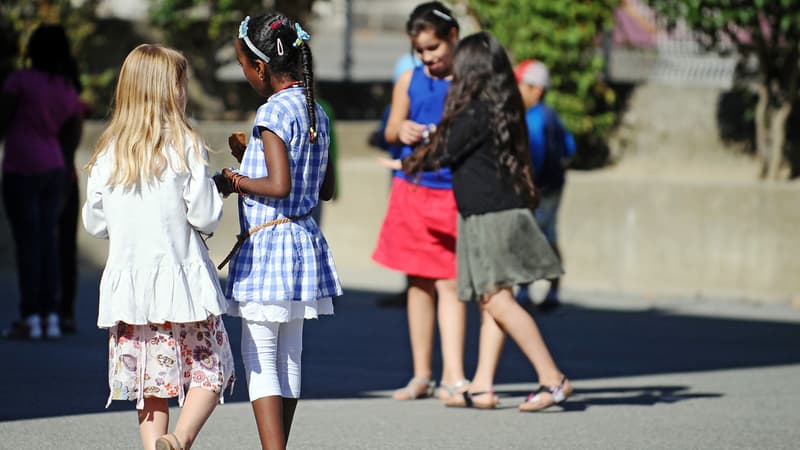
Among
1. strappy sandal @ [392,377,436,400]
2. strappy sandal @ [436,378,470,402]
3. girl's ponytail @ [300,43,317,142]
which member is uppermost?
girl's ponytail @ [300,43,317,142]

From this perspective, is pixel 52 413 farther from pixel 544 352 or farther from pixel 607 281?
pixel 607 281

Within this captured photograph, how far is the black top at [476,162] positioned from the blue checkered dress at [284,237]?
5.52ft

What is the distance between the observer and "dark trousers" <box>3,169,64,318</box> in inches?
344

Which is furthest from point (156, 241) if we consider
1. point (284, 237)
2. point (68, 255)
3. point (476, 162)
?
point (68, 255)

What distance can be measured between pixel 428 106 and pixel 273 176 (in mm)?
2295

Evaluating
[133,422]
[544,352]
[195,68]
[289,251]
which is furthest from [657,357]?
[195,68]

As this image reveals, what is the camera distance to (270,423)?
16.8ft

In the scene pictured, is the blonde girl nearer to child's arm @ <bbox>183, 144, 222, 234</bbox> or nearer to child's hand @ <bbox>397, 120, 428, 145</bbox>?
child's arm @ <bbox>183, 144, 222, 234</bbox>

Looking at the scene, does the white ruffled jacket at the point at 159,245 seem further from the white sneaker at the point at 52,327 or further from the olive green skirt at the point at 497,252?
the white sneaker at the point at 52,327

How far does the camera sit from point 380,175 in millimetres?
13258

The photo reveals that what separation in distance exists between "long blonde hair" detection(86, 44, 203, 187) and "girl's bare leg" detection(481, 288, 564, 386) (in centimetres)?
231

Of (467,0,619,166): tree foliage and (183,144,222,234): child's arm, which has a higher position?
(183,144,222,234): child's arm

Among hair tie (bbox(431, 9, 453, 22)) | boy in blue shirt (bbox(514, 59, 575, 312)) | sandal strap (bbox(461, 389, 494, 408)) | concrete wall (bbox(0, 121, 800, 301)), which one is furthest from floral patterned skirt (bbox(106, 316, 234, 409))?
concrete wall (bbox(0, 121, 800, 301))

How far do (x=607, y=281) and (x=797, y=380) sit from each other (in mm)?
4069
